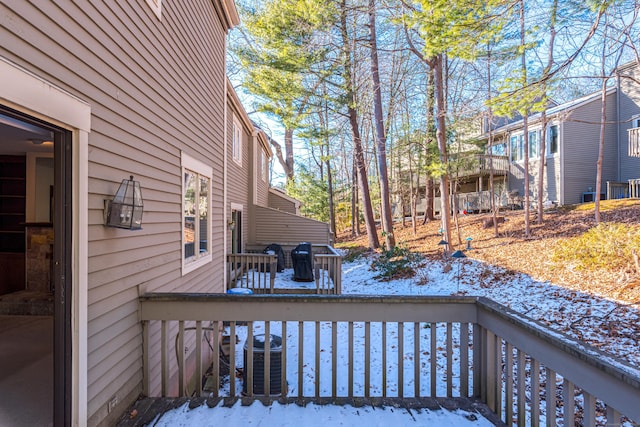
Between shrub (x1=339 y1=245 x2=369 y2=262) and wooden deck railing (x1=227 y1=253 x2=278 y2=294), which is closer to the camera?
wooden deck railing (x1=227 y1=253 x2=278 y2=294)

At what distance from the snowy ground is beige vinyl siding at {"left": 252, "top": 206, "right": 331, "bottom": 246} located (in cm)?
208

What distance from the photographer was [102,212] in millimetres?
2451

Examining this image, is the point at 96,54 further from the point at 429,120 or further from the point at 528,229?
the point at 429,120

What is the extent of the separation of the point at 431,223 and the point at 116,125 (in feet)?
57.7

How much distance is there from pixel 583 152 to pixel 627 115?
2.21 meters

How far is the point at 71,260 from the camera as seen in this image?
2.11 m

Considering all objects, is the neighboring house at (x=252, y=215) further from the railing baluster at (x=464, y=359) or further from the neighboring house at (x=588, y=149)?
the neighboring house at (x=588, y=149)

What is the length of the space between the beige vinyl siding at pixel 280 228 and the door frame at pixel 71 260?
9.87 m

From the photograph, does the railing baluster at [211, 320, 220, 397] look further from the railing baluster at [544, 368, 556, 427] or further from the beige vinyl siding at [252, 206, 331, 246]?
the beige vinyl siding at [252, 206, 331, 246]

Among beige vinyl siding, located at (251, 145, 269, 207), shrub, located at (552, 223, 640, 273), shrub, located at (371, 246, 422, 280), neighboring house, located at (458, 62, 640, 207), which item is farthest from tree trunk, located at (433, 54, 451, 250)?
neighboring house, located at (458, 62, 640, 207)

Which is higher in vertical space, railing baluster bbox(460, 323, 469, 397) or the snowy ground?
railing baluster bbox(460, 323, 469, 397)

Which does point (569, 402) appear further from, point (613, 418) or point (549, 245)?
point (549, 245)

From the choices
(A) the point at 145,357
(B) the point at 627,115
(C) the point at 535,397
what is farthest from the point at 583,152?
(A) the point at 145,357

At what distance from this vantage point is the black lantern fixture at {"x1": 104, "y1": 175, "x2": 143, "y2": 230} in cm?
250
